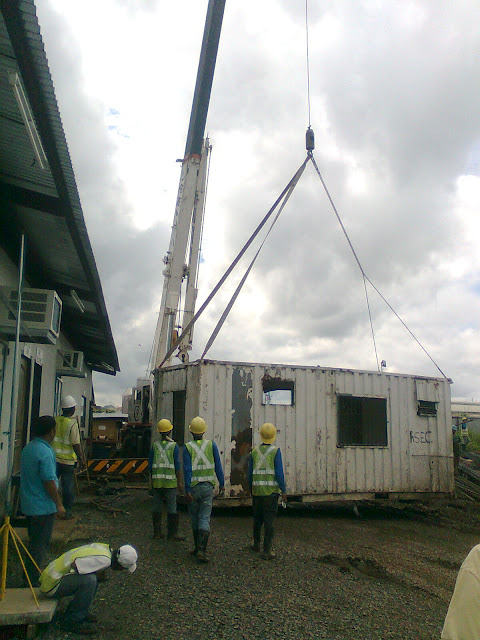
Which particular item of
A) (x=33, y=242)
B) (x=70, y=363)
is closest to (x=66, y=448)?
(x=33, y=242)

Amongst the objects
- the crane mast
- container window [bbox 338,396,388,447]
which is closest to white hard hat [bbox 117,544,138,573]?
container window [bbox 338,396,388,447]

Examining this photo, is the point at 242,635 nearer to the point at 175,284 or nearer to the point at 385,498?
the point at 385,498

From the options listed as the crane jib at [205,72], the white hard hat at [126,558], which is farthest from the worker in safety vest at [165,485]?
the crane jib at [205,72]

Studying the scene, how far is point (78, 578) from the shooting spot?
429 centimetres

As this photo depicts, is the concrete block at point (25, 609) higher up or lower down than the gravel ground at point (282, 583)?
higher up

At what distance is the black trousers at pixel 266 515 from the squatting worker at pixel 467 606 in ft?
16.4

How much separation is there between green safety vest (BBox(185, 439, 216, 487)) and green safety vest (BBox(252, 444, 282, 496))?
0.61 meters

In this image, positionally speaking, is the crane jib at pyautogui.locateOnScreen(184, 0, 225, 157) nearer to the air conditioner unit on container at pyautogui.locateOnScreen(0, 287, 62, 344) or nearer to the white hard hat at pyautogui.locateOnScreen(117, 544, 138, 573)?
the air conditioner unit on container at pyautogui.locateOnScreen(0, 287, 62, 344)

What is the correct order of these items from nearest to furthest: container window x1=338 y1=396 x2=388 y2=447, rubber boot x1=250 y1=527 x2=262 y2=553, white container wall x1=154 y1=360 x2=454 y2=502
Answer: rubber boot x1=250 y1=527 x2=262 y2=553 < white container wall x1=154 y1=360 x2=454 y2=502 < container window x1=338 y1=396 x2=388 y2=447

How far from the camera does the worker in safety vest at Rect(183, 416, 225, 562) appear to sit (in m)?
6.58

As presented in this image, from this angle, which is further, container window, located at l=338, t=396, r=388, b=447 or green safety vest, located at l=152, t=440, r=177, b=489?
container window, located at l=338, t=396, r=388, b=447

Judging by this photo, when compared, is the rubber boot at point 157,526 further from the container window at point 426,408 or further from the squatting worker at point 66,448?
the container window at point 426,408

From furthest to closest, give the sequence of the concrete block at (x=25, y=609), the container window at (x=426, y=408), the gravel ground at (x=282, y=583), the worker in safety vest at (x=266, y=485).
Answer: the container window at (x=426, y=408), the worker in safety vest at (x=266, y=485), the gravel ground at (x=282, y=583), the concrete block at (x=25, y=609)

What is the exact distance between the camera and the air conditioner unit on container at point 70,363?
12.6 meters
